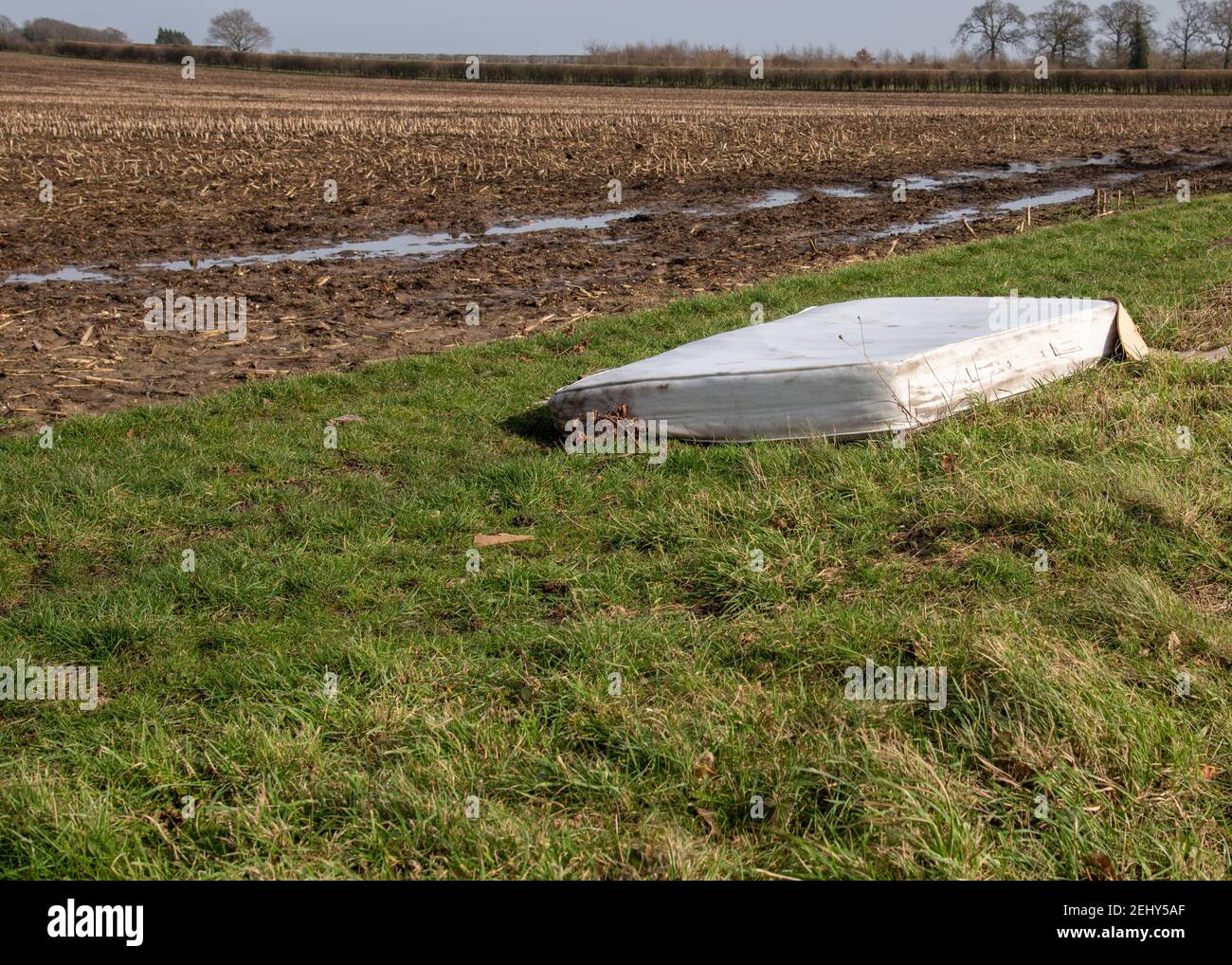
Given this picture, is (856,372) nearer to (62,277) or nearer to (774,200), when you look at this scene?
(62,277)

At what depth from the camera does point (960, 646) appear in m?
3.45

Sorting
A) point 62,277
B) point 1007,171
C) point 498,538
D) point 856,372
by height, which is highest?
point 1007,171

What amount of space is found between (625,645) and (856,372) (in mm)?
2496

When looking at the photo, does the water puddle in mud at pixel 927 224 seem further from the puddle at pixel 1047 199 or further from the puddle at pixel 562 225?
the puddle at pixel 562 225

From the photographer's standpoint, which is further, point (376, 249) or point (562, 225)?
point (562, 225)

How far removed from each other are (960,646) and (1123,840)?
90 cm

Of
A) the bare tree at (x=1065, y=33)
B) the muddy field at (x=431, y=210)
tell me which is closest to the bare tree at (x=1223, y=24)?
the bare tree at (x=1065, y=33)

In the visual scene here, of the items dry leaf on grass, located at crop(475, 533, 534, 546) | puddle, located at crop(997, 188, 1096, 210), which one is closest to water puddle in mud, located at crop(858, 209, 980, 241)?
puddle, located at crop(997, 188, 1096, 210)

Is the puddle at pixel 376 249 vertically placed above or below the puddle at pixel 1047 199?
below

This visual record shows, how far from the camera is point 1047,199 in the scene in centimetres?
1745

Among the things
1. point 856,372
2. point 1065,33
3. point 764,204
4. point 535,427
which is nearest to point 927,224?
point 764,204

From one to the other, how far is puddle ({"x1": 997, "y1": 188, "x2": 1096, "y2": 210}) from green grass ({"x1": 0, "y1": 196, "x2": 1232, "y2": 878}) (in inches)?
444

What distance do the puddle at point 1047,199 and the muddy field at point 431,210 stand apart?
120mm

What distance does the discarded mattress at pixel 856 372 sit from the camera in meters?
5.61
